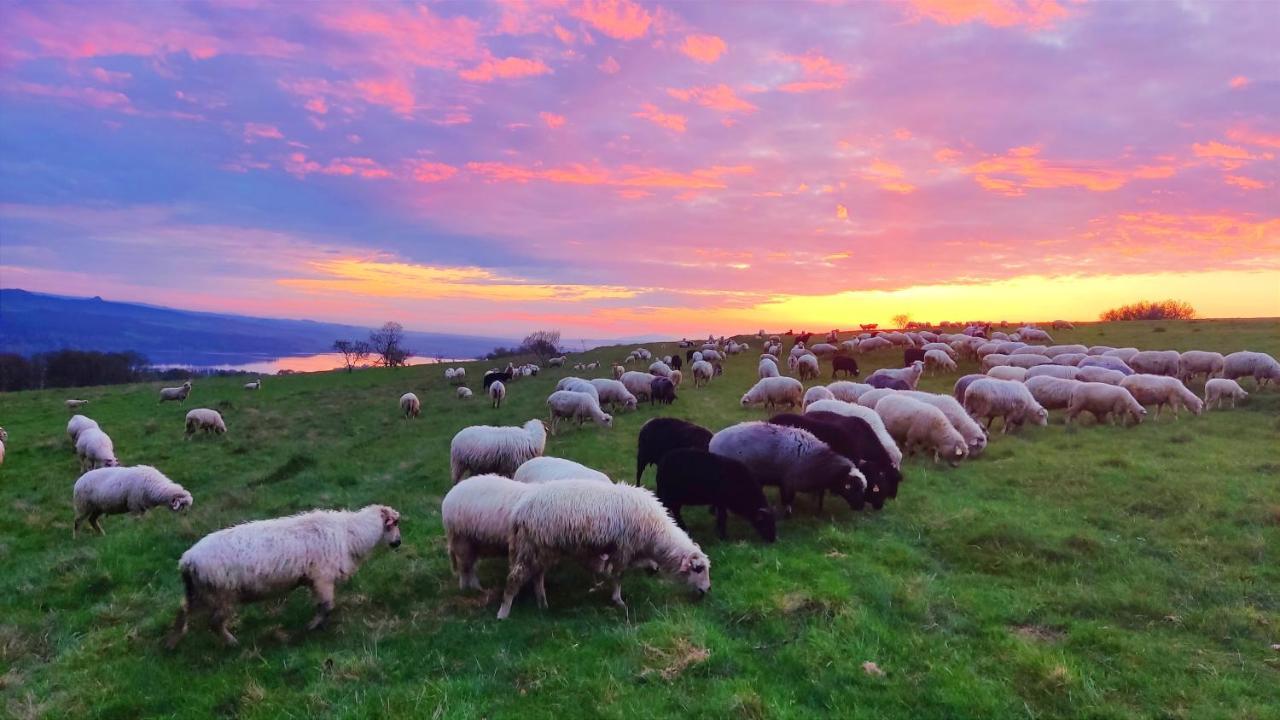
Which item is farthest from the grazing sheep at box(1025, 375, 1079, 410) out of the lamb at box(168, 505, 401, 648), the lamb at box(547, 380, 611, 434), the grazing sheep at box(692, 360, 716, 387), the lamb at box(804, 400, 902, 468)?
the lamb at box(168, 505, 401, 648)

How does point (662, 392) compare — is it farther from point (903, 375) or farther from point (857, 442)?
point (857, 442)

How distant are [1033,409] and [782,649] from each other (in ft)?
54.5

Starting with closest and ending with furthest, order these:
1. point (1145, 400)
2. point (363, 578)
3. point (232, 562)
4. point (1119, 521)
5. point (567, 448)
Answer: point (232, 562) → point (363, 578) → point (1119, 521) → point (567, 448) → point (1145, 400)

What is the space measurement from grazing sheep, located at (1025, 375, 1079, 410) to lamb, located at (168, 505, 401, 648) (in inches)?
816

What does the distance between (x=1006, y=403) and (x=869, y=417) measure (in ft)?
21.9

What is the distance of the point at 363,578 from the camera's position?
8711 millimetres

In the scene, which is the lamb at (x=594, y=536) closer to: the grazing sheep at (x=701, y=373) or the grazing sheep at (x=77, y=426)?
the grazing sheep at (x=77, y=426)

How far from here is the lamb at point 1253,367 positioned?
22.9m

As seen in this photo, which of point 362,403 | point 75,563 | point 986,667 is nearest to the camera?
point 986,667

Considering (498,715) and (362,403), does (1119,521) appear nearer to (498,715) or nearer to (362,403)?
(498,715)

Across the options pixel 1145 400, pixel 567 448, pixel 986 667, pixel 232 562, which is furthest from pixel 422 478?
pixel 1145 400

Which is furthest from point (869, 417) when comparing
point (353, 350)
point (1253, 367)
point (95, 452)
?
point (353, 350)

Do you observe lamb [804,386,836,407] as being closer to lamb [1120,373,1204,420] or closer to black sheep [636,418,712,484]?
black sheep [636,418,712,484]

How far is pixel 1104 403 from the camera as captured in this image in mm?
18875
